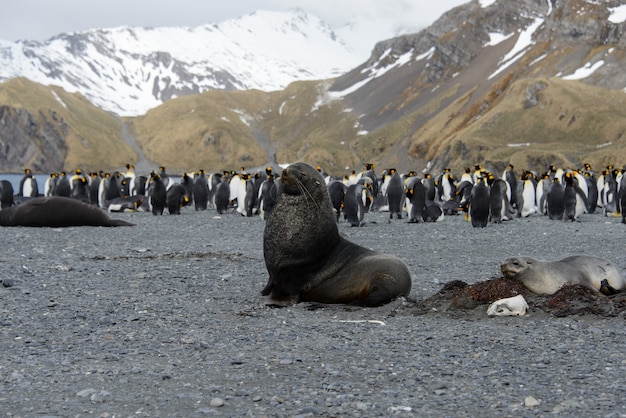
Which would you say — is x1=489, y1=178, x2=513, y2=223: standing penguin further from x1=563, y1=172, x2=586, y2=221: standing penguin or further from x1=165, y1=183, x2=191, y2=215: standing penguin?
x1=165, y1=183, x2=191, y2=215: standing penguin

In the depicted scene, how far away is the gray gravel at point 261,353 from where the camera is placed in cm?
451

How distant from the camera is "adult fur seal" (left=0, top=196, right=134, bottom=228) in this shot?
17391 millimetres

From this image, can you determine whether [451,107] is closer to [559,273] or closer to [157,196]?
[157,196]

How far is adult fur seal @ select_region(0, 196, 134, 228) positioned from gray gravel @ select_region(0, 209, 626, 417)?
7546 millimetres

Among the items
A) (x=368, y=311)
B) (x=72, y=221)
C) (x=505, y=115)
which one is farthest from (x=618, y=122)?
(x=368, y=311)

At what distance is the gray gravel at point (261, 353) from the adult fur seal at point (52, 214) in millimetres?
7546

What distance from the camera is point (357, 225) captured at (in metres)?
19.9

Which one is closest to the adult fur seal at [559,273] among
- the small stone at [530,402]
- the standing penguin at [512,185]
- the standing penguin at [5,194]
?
the small stone at [530,402]

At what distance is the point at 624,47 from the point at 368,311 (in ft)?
307

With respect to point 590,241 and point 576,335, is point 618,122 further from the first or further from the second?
point 576,335

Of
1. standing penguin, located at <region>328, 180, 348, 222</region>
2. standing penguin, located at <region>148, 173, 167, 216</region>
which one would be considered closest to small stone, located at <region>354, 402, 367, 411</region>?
standing penguin, located at <region>328, 180, 348, 222</region>

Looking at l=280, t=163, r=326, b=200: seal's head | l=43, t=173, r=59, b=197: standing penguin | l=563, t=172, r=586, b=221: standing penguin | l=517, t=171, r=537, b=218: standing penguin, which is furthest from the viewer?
l=43, t=173, r=59, b=197: standing penguin

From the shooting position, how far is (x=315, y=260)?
8039 mm

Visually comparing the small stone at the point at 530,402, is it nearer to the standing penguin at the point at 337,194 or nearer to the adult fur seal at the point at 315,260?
the adult fur seal at the point at 315,260
